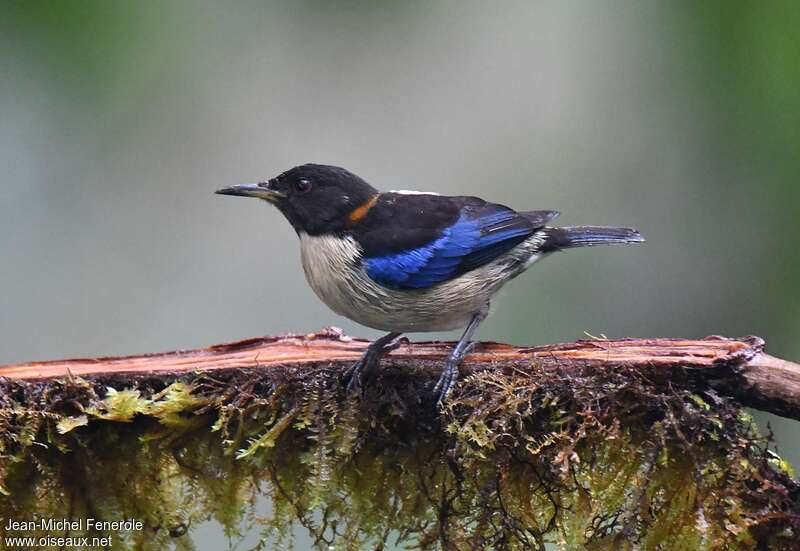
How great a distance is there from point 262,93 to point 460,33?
1.37 metres

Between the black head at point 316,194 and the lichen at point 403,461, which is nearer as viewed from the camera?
the lichen at point 403,461

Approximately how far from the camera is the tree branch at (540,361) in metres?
2.97

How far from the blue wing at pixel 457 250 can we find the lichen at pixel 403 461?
0.44m

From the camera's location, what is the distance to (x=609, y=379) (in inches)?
124

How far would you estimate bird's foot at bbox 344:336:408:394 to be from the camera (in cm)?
344

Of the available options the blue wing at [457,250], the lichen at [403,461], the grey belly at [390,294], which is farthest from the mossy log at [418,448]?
the blue wing at [457,250]

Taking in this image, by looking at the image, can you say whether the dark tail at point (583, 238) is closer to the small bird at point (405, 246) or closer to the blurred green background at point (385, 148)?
the small bird at point (405, 246)

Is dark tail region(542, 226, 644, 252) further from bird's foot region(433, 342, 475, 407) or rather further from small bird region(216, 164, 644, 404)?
bird's foot region(433, 342, 475, 407)

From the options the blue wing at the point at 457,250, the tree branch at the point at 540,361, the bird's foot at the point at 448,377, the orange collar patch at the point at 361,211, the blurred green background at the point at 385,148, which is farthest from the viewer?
the blurred green background at the point at 385,148

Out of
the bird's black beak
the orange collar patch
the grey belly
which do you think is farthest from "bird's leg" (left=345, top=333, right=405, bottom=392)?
the bird's black beak

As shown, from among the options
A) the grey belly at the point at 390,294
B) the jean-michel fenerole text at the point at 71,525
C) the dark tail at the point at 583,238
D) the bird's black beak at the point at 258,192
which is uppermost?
the bird's black beak at the point at 258,192

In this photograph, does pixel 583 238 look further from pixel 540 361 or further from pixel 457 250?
pixel 540 361

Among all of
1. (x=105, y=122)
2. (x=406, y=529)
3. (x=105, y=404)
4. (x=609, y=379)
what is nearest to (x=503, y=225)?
(x=609, y=379)

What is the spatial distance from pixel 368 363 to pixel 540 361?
2.27 feet
